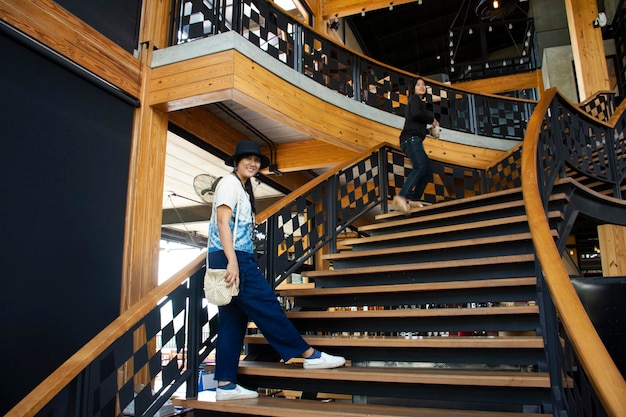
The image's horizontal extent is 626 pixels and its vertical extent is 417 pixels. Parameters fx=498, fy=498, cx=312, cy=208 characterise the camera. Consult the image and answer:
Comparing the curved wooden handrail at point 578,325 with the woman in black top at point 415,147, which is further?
the woman in black top at point 415,147

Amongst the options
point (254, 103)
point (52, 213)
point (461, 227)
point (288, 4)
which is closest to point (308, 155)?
point (254, 103)

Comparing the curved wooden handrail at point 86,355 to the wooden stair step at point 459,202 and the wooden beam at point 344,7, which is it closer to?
the wooden stair step at point 459,202

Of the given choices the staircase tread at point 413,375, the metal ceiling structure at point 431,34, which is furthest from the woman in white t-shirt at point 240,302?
the metal ceiling structure at point 431,34

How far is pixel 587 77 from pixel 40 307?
825 centimetres

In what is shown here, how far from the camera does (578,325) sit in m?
1.77

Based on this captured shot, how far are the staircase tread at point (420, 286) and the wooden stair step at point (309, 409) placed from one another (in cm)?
101

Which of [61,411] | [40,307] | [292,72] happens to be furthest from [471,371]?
[292,72]

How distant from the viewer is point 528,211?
2.83 metres

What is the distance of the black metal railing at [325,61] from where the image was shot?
4.91 meters

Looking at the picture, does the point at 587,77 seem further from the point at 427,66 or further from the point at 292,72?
the point at 427,66

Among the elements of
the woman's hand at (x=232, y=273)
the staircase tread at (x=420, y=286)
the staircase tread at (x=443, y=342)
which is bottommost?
the staircase tread at (x=443, y=342)

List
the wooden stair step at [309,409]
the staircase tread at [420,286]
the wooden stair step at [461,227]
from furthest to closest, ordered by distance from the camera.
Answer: the wooden stair step at [461,227], the staircase tread at [420,286], the wooden stair step at [309,409]

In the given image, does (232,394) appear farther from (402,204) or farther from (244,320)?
(402,204)

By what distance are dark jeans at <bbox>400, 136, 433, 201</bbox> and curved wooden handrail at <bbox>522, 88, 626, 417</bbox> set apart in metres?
2.17
